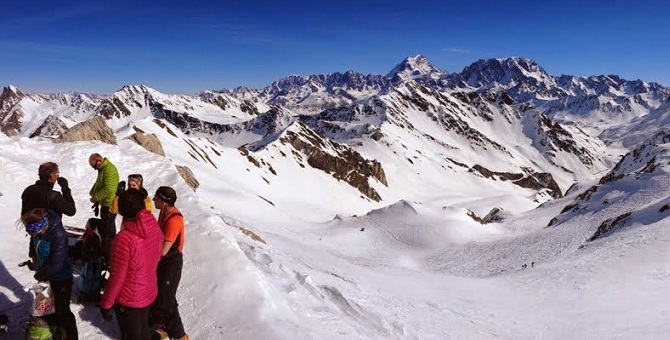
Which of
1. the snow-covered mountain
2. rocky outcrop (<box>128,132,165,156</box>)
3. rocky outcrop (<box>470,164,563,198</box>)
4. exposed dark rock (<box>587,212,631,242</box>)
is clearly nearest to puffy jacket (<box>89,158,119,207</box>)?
the snow-covered mountain

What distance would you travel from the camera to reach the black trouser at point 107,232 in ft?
A: 31.0

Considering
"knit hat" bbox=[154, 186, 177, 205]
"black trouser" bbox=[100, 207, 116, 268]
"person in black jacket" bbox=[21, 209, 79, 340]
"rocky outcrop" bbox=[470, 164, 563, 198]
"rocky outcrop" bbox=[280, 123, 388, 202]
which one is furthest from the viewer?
"rocky outcrop" bbox=[470, 164, 563, 198]

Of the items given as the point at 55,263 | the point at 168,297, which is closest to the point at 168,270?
the point at 168,297

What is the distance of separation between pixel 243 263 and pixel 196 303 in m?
1.44

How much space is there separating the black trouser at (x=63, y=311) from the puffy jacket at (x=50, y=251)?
0.13 metres

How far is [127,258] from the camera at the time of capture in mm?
6441

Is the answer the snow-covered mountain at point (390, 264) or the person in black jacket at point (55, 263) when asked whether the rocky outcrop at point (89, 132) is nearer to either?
the snow-covered mountain at point (390, 264)

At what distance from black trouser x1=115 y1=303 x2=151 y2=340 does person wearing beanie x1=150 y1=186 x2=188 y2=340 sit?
626 millimetres

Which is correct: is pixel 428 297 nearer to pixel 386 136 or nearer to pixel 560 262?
pixel 560 262

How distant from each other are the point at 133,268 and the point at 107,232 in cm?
384

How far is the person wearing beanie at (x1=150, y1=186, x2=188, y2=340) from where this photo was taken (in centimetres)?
766

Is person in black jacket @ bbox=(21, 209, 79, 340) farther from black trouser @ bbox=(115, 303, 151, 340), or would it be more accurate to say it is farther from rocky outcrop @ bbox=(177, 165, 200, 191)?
rocky outcrop @ bbox=(177, 165, 200, 191)

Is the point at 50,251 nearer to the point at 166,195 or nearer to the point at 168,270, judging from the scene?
the point at 168,270

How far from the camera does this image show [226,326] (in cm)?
873
